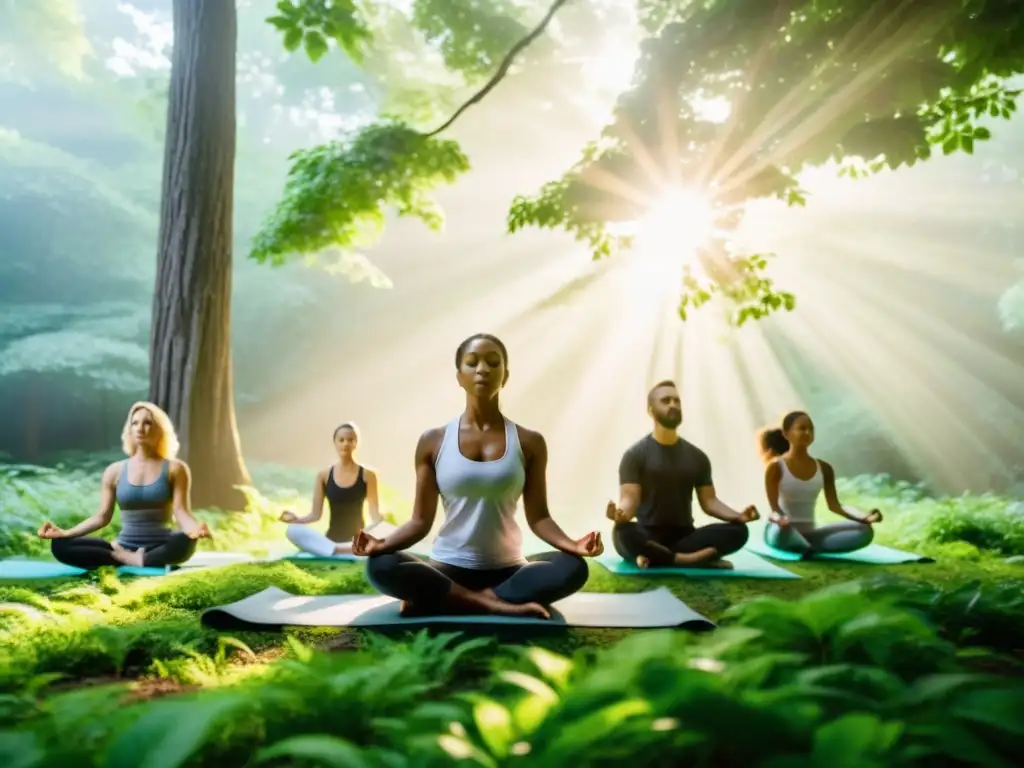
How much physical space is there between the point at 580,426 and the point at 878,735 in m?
24.5

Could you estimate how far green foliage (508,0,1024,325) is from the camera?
5.13m

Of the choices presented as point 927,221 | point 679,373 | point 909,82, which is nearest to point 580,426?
point 679,373

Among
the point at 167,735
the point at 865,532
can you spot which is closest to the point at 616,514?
the point at 865,532

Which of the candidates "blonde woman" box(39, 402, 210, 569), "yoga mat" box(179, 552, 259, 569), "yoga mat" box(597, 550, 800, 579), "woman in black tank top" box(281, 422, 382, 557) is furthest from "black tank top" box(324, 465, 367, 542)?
"yoga mat" box(597, 550, 800, 579)

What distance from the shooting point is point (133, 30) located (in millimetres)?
26422

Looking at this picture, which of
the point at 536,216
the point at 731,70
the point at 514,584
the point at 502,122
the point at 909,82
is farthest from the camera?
the point at 502,122

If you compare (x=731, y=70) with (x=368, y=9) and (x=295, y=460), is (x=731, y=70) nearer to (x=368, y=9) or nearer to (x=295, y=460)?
(x=368, y=9)

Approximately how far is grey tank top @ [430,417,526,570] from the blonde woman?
2.27m

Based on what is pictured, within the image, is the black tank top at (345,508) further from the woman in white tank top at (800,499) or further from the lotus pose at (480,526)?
the woman in white tank top at (800,499)

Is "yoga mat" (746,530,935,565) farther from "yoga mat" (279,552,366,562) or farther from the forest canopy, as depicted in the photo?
"yoga mat" (279,552,366,562)

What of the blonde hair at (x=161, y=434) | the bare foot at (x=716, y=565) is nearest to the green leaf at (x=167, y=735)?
the bare foot at (x=716, y=565)

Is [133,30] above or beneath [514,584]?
above

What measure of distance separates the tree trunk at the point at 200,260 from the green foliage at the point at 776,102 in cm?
309

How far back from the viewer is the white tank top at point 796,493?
6.09 m
